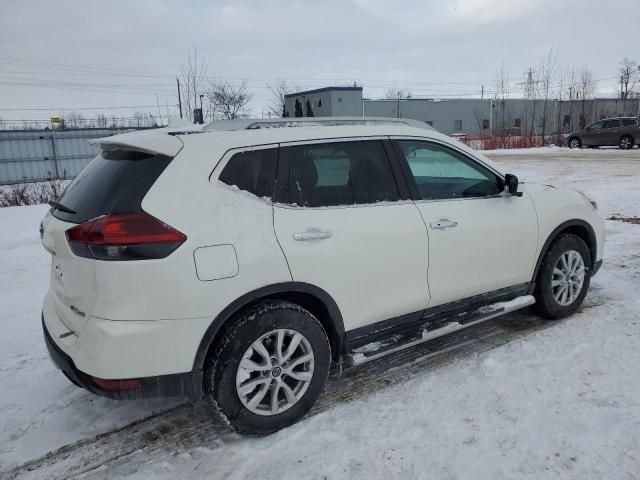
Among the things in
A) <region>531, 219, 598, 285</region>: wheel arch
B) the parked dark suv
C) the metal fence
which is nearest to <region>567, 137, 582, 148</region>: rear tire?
the parked dark suv

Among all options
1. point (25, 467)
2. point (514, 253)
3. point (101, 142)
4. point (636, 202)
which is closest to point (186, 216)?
point (101, 142)

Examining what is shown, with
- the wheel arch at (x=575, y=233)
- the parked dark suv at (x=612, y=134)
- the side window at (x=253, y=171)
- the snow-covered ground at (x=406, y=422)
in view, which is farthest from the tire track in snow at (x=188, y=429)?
the parked dark suv at (x=612, y=134)

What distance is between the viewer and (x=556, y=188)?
451 centimetres

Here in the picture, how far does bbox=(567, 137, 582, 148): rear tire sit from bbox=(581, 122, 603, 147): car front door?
48 centimetres

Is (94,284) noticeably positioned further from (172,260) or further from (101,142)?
(101,142)

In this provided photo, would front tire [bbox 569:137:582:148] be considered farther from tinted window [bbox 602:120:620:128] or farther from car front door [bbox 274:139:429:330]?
car front door [bbox 274:139:429:330]

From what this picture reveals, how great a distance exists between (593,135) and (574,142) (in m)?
1.46

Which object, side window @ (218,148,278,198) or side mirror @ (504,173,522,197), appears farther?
side mirror @ (504,173,522,197)

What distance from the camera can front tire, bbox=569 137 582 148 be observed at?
28.2m

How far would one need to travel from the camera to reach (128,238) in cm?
253

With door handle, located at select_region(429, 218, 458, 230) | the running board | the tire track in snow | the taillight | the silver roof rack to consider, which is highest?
the silver roof rack

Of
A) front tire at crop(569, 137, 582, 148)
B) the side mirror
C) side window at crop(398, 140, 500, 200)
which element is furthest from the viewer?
front tire at crop(569, 137, 582, 148)

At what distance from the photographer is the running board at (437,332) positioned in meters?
3.29

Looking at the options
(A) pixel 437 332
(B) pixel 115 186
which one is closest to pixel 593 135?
(A) pixel 437 332
